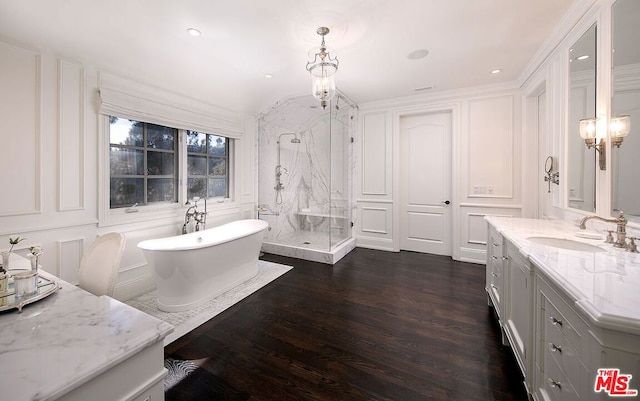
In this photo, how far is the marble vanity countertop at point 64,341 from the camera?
66cm

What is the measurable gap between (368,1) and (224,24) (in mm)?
1256

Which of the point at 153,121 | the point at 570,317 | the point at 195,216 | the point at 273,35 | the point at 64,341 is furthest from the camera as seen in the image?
the point at 195,216

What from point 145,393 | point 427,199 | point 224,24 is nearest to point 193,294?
point 145,393

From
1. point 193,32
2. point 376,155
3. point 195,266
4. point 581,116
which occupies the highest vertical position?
point 193,32

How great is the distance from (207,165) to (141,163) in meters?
0.97

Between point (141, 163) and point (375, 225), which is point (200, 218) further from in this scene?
point (375, 225)

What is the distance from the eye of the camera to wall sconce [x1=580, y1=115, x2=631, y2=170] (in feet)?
5.35

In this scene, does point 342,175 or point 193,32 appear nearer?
point 193,32

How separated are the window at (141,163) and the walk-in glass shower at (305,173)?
1564 mm

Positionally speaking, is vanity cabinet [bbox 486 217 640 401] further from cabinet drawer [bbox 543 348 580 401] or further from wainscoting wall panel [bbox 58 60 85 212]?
wainscoting wall panel [bbox 58 60 85 212]

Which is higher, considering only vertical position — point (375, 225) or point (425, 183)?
point (425, 183)

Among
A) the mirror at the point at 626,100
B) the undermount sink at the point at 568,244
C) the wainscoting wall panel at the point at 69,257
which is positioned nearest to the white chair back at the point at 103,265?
the wainscoting wall panel at the point at 69,257

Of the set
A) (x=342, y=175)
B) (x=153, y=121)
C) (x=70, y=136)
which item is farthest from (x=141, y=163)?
(x=342, y=175)

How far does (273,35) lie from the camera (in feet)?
7.99
